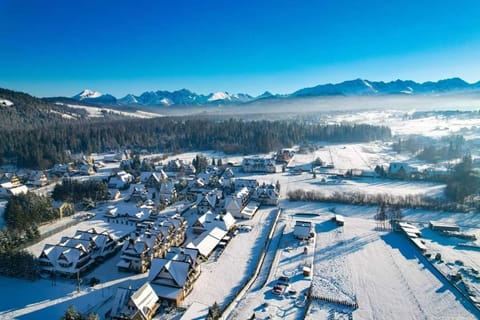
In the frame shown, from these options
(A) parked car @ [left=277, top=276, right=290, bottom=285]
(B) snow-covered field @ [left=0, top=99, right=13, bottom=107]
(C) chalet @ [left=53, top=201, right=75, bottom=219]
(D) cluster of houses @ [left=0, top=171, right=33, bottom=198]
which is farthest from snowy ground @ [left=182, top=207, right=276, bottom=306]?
(B) snow-covered field @ [left=0, top=99, right=13, bottom=107]

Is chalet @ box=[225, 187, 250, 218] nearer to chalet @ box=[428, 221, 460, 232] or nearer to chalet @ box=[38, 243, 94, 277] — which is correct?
chalet @ box=[38, 243, 94, 277]

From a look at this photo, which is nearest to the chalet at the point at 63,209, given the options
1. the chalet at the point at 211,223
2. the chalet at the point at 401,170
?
the chalet at the point at 211,223

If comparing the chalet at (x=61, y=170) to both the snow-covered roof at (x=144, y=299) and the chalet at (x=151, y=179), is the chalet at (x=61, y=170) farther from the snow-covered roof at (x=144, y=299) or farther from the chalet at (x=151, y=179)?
the snow-covered roof at (x=144, y=299)

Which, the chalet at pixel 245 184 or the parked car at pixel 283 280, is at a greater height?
the chalet at pixel 245 184

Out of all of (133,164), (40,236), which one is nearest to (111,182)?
(133,164)

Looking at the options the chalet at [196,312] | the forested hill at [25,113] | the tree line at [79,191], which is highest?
the forested hill at [25,113]

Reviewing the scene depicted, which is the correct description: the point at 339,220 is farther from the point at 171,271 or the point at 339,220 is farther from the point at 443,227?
the point at 171,271
